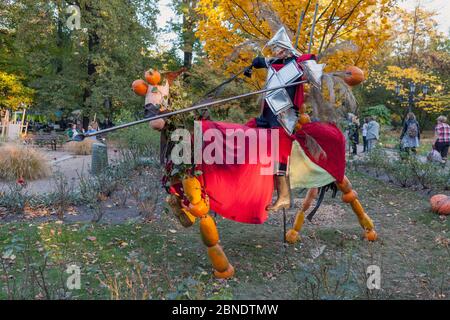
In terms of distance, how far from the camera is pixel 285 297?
3.48 meters

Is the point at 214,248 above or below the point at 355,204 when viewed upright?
below

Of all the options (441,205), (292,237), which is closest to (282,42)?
(292,237)

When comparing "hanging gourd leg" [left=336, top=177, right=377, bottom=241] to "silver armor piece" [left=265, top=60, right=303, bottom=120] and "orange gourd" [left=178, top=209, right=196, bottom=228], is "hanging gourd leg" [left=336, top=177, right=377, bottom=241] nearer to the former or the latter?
"silver armor piece" [left=265, top=60, right=303, bottom=120]

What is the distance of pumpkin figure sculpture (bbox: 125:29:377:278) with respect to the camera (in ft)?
11.8

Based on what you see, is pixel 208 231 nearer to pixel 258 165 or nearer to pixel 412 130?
pixel 258 165

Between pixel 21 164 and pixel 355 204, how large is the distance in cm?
644

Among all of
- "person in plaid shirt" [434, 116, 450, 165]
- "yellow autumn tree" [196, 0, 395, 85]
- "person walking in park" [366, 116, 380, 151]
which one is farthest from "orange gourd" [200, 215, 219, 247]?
"person walking in park" [366, 116, 380, 151]

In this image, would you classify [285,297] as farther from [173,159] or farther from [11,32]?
[11,32]

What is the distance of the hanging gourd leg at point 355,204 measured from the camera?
471cm

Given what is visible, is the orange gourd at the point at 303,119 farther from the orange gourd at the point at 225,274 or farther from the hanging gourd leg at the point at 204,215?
the orange gourd at the point at 225,274

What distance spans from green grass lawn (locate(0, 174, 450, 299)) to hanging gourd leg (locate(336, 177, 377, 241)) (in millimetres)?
152

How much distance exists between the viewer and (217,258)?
145 inches

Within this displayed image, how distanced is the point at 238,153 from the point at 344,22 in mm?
3840

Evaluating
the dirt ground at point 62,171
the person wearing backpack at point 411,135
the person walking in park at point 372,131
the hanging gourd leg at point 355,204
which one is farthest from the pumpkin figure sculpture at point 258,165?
the person walking in park at point 372,131
